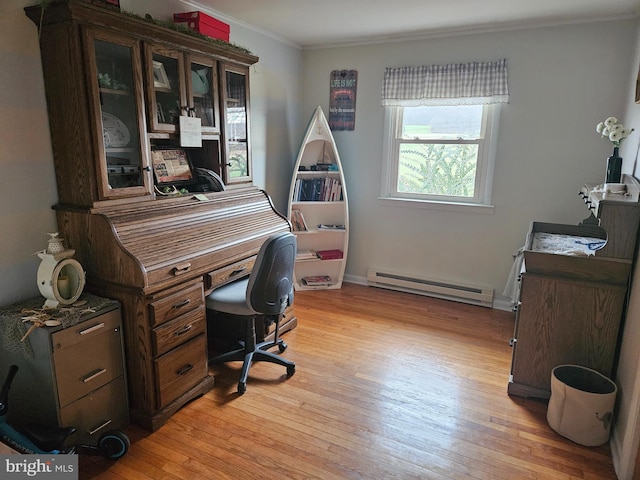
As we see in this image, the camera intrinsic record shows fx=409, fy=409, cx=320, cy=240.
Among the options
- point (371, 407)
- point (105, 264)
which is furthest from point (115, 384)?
point (371, 407)

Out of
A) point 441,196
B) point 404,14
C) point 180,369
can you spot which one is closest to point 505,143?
point 441,196

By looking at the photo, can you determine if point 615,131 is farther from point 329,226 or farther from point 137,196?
point 137,196

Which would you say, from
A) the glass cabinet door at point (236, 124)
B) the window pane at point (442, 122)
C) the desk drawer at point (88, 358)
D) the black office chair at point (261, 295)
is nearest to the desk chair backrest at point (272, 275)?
the black office chair at point (261, 295)

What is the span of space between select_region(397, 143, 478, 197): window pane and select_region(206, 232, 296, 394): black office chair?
1938 mm

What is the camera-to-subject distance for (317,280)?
4.14 meters

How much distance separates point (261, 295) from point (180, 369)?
22.7 inches

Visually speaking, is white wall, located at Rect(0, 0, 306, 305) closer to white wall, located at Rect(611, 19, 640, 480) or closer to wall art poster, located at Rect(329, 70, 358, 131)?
wall art poster, located at Rect(329, 70, 358, 131)

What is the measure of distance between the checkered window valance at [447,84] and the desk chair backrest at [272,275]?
2075mm

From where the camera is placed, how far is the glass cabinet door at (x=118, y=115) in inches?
77.0

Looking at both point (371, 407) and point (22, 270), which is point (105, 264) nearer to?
point (22, 270)

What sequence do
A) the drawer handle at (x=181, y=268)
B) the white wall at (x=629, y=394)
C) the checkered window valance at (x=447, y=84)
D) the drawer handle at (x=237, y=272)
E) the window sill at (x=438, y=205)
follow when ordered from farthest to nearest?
the window sill at (x=438, y=205), the checkered window valance at (x=447, y=84), the drawer handle at (x=237, y=272), the drawer handle at (x=181, y=268), the white wall at (x=629, y=394)

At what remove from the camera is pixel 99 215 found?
196 centimetres

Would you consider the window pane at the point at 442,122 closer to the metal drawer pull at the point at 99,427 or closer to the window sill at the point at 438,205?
the window sill at the point at 438,205

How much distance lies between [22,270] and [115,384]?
721 millimetres
